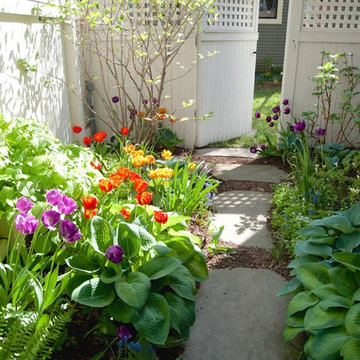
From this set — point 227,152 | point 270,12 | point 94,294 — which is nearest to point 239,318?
point 94,294

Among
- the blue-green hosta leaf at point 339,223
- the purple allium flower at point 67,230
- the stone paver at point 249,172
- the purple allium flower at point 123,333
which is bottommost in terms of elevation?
the stone paver at point 249,172

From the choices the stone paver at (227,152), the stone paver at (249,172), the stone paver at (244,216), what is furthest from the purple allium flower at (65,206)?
the stone paver at (227,152)

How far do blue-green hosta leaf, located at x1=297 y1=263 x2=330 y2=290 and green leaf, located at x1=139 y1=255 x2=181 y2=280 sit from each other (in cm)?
59

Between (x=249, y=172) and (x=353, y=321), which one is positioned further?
(x=249, y=172)

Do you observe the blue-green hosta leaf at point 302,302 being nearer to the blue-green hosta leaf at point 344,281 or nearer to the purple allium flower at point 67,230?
the blue-green hosta leaf at point 344,281

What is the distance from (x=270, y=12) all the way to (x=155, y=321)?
10985 millimetres

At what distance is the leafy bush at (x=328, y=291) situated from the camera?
161 cm

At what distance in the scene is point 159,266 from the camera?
188 centimetres

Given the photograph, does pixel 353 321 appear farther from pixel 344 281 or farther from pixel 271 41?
pixel 271 41

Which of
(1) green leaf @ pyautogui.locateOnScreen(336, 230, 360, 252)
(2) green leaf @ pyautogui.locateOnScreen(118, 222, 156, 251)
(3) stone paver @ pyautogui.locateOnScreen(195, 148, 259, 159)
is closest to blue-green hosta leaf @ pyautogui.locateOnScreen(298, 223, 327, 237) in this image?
(1) green leaf @ pyautogui.locateOnScreen(336, 230, 360, 252)

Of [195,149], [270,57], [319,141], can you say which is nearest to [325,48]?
[319,141]

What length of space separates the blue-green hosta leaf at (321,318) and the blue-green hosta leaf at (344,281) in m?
0.09

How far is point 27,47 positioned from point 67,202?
1987 mm

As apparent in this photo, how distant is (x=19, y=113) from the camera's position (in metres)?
2.98
